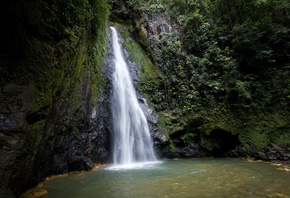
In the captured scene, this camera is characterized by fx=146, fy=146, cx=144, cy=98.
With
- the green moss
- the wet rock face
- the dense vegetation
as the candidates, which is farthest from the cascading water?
the wet rock face

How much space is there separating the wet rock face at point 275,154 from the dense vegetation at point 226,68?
760mm

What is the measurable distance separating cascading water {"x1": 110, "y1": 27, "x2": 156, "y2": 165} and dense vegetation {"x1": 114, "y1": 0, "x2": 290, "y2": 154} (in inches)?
50.6

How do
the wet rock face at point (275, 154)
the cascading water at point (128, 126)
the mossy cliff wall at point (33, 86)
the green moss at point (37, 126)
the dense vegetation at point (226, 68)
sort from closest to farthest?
the mossy cliff wall at point (33, 86), the green moss at point (37, 126), the wet rock face at point (275, 154), the cascading water at point (128, 126), the dense vegetation at point (226, 68)

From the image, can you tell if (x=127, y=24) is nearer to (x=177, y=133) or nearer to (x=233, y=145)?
(x=177, y=133)

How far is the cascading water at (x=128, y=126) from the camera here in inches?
267

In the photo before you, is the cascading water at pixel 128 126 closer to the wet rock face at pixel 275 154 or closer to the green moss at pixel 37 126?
the green moss at pixel 37 126

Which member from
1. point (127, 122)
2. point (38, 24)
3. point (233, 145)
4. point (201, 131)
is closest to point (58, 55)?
point (38, 24)

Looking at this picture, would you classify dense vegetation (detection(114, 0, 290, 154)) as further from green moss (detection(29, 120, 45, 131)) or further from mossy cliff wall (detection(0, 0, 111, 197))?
green moss (detection(29, 120, 45, 131))

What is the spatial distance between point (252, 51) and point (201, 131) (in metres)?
7.29

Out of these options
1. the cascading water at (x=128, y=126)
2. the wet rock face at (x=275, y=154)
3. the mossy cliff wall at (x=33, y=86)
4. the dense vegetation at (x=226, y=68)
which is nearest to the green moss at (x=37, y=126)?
the mossy cliff wall at (x=33, y=86)

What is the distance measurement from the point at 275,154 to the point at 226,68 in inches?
220

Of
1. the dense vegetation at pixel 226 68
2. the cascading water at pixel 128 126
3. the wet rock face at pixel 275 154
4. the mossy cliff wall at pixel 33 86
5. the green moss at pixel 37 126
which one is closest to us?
the mossy cliff wall at pixel 33 86

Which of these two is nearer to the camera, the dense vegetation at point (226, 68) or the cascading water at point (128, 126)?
the cascading water at point (128, 126)

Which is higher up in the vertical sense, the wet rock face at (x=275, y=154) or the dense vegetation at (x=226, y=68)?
the dense vegetation at (x=226, y=68)
